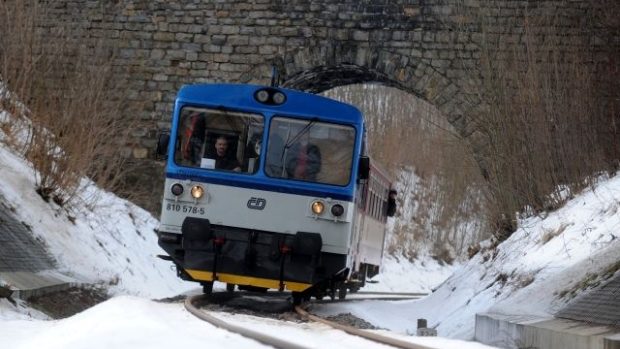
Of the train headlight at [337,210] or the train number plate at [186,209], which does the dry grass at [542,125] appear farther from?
the train number plate at [186,209]

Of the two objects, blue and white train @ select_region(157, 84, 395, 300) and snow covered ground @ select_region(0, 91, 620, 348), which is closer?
snow covered ground @ select_region(0, 91, 620, 348)

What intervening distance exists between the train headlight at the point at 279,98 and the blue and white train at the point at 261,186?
0.04 ft

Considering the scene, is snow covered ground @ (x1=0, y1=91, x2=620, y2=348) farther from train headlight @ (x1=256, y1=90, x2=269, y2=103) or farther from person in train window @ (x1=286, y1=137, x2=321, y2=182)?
train headlight @ (x1=256, y1=90, x2=269, y2=103)

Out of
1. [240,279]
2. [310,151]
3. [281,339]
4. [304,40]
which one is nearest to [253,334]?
[281,339]

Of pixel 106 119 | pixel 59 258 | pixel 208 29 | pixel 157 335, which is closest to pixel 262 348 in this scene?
pixel 157 335

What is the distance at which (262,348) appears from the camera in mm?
6676

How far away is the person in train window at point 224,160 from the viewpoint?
1276 centimetres

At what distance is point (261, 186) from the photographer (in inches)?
498

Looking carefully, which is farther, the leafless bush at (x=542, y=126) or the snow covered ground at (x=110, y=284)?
the leafless bush at (x=542, y=126)

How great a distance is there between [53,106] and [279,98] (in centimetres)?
692

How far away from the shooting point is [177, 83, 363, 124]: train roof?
13.0 meters

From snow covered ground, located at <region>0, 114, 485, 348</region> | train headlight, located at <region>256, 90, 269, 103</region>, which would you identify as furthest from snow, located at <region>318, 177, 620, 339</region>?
train headlight, located at <region>256, 90, 269, 103</region>

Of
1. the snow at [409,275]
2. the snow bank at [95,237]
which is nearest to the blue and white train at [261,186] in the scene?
the snow bank at [95,237]

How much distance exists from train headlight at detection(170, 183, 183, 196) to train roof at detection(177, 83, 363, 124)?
0.97 metres
